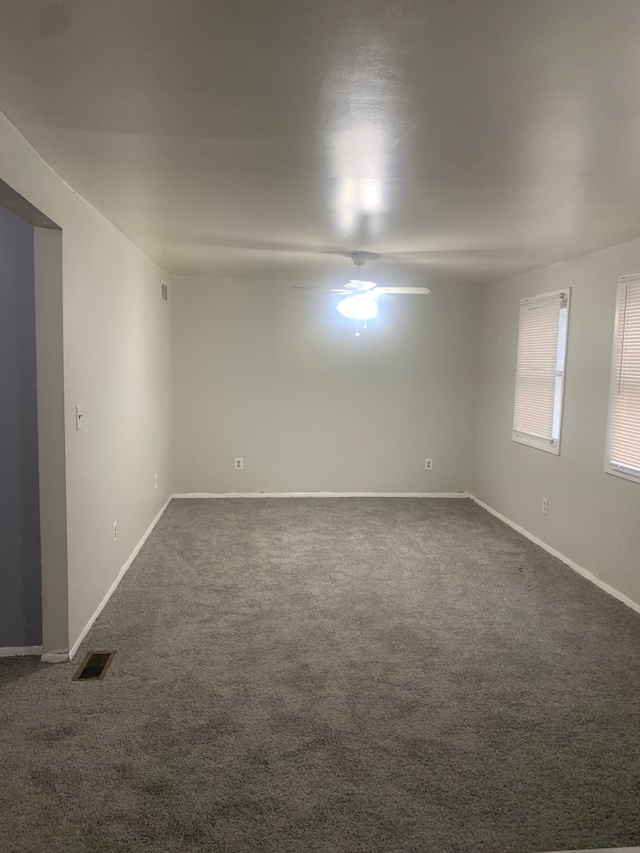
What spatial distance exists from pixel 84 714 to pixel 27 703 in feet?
0.93

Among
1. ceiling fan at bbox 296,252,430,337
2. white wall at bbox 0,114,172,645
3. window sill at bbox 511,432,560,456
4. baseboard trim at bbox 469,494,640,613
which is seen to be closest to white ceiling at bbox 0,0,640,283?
white wall at bbox 0,114,172,645

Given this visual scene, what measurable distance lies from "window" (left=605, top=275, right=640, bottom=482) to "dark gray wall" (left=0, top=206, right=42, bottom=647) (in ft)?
11.3

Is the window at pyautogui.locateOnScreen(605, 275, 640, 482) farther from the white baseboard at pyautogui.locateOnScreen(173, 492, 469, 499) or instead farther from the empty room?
the white baseboard at pyautogui.locateOnScreen(173, 492, 469, 499)

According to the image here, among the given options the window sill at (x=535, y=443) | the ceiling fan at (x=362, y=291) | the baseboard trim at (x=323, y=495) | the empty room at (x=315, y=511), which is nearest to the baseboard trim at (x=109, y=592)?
the empty room at (x=315, y=511)

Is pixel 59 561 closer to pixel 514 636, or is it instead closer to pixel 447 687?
pixel 447 687

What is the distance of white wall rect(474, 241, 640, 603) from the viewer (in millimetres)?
3836

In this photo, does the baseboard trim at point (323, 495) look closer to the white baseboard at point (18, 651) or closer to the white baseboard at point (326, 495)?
the white baseboard at point (326, 495)

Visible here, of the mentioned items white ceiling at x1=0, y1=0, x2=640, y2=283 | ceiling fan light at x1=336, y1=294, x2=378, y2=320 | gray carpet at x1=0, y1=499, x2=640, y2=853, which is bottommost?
gray carpet at x1=0, y1=499, x2=640, y2=853

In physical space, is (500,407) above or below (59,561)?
above

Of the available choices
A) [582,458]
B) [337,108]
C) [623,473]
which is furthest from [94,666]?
[582,458]

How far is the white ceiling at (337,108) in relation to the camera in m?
1.40

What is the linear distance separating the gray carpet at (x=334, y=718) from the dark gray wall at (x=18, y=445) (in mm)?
265

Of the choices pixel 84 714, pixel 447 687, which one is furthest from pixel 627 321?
pixel 84 714

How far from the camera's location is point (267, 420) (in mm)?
6281
